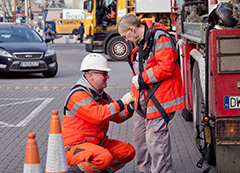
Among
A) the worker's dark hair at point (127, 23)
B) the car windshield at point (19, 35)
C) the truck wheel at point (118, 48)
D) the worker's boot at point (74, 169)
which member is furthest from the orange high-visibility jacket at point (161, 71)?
the truck wheel at point (118, 48)

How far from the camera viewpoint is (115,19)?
70.5ft

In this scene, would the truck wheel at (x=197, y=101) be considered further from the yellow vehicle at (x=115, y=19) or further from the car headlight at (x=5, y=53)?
the yellow vehicle at (x=115, y=19)

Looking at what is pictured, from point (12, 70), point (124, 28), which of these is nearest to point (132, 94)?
point (124, 28)

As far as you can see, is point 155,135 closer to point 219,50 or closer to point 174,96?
point 174,96

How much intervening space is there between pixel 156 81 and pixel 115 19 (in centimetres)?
1757

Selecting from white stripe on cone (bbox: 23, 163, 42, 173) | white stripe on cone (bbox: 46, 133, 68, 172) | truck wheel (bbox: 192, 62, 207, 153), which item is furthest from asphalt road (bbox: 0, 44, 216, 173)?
white stripe on cone (bbox: 23, 163, 42, 173)

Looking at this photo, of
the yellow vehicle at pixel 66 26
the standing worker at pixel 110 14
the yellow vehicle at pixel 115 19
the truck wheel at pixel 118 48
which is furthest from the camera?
the yellow vehicle at pixel 66 26

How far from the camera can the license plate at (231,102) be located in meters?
4.26

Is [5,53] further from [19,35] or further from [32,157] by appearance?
[32,157]

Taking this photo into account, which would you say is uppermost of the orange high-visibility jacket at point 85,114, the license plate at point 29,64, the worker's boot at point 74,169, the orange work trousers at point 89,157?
the orange high-visibility jacket at point 85,114

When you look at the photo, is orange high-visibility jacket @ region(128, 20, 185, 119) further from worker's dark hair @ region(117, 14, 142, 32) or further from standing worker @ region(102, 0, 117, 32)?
standing worker @ region(102, 0, 117, 32)

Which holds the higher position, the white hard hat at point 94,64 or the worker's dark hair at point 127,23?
the worker's dark hair at point 127,23

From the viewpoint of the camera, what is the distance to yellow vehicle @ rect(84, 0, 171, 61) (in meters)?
20.3

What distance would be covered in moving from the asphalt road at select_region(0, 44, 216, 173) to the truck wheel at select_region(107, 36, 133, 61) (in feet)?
19.8
